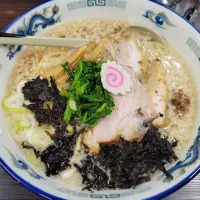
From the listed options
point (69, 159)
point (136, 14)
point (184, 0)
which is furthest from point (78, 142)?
point (184, 0)

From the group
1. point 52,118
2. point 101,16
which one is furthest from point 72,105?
point 101,16

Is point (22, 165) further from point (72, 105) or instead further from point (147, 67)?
point (147, 67)

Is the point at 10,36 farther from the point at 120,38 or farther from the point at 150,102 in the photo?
the point at 150,102

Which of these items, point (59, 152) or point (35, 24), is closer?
point (59, 152)

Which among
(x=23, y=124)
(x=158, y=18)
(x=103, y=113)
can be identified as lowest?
(x=23, y=124)

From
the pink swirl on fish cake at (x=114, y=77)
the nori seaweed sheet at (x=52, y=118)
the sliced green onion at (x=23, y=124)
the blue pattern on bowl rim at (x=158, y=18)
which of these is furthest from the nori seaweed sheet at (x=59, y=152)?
the blue pattern on bowl rim at (x=158, y=18)

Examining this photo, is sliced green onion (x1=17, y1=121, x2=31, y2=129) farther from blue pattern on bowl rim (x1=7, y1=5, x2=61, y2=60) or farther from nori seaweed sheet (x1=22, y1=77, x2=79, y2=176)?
blue pattern on bowl rim (x1=7, y1=5, x2=61, y2=60)

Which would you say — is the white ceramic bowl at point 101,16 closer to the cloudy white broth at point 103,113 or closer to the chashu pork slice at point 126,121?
the cloudy white broth at point 103,113

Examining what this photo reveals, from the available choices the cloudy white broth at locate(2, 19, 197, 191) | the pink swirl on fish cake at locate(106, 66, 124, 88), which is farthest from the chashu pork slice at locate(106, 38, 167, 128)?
the pink swirl on fish cake at locate(106, 66, 124, 88)
